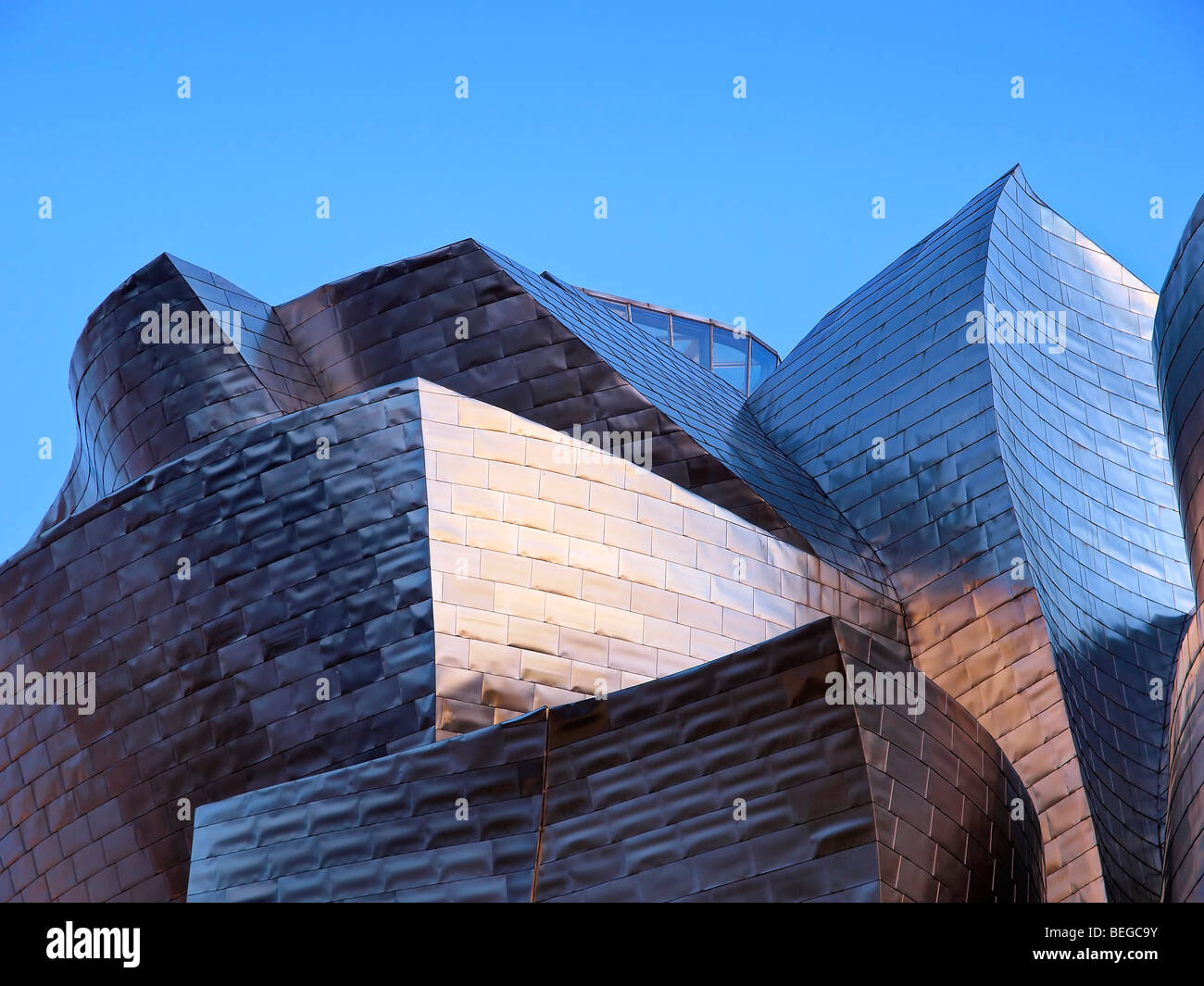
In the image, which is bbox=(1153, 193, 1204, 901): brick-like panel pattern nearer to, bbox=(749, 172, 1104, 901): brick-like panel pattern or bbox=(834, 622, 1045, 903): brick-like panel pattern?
bbox=(834, 622, 1045, 903): brick-like panel pattern

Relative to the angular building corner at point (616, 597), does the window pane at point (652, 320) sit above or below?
above

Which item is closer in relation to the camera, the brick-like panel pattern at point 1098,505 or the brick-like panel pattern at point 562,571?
the brick-like panel pattern at point 562,571

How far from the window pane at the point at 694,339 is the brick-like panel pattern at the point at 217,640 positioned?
28.0 meters

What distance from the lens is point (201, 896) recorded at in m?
13.2

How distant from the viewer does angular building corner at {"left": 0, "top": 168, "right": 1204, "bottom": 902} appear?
12.3m

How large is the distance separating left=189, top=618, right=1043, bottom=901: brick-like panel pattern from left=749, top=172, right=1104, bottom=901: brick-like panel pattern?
2982 millimetres

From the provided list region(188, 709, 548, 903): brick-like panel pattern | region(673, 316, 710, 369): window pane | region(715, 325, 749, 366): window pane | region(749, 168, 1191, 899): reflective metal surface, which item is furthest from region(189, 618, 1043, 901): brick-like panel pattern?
region(715, 325, 749, 366): window pane

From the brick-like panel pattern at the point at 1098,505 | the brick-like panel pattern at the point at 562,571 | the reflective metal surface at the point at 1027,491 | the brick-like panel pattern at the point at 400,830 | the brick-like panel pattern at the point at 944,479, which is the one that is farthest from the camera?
the brick-like panel pattern at the point at 1098,505

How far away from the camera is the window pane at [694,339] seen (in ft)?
141

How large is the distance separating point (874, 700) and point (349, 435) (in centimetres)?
581

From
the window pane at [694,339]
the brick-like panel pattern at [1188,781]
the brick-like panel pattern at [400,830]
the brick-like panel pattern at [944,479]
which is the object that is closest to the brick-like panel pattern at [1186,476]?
the brick-like panel pattern at [1188,781]

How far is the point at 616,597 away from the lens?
15.4 meters

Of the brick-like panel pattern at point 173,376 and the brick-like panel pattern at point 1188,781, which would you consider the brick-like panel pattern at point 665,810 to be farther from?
the brick-like panel pattern at point 173,376

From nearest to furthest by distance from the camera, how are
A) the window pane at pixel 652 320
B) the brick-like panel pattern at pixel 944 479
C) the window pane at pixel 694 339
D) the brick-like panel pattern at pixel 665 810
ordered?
1. the brick-like panel pattern at pixel 665 810
2. the brick-like panel pattern at pixel 944 479
3. the window pane at pixel 652 320
4. the window pane at pixel 694 339
